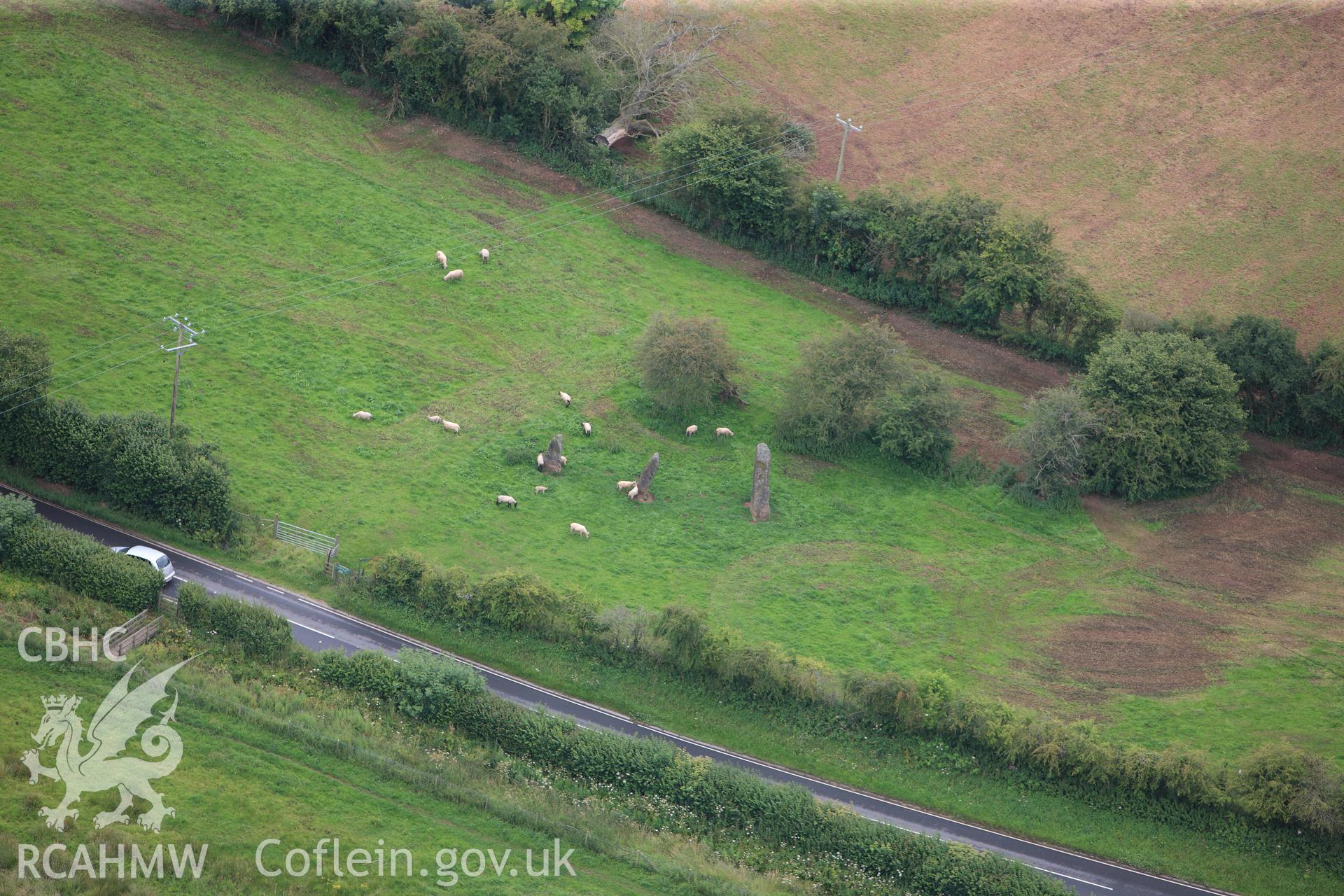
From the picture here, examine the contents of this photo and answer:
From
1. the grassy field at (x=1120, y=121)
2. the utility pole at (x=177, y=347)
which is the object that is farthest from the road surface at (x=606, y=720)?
the grassy field at (x=1120, y=121)

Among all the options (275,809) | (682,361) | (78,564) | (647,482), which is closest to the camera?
(275,809)

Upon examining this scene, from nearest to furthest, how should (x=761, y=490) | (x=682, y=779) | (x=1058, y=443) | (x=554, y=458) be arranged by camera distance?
(x=682, y=779) → (x=761, y=490) → (x=554, y=458) → (x=1058, y=443)

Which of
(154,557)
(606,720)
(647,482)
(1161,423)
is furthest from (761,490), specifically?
(154,557)

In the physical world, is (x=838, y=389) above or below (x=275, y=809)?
above

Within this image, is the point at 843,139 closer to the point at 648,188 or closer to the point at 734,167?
the point at 734,167

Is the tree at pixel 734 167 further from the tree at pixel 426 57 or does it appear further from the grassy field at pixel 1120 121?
the tree at pixel 426 57

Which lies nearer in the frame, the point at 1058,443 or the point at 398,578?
the point at 398,578

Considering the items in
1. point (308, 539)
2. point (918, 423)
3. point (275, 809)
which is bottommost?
point (275, 809)
